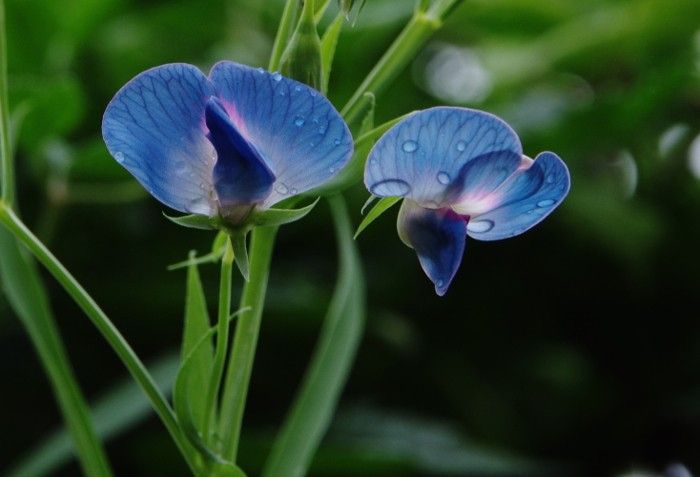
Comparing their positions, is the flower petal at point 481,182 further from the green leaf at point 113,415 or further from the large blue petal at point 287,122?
the green leaf at point 113,415

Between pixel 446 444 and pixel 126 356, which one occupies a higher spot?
pixel 126 356

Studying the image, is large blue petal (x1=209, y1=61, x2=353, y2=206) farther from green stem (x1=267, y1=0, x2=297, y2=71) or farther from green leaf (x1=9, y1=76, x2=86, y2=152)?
green leaf (x1=9, y1=76, x2=86, y2=152)

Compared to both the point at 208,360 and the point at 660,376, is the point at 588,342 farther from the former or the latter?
the point at 208,360

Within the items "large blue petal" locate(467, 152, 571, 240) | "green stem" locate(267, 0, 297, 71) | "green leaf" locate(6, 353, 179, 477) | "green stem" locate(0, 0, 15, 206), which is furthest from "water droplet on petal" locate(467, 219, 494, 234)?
"green leaf" locate(6, 353, 179, 477)

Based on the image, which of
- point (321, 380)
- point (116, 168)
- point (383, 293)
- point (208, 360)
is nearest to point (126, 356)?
point (208, 360)

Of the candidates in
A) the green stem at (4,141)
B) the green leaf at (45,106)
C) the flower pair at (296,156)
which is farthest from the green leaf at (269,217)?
the green leaf at (45,106)
